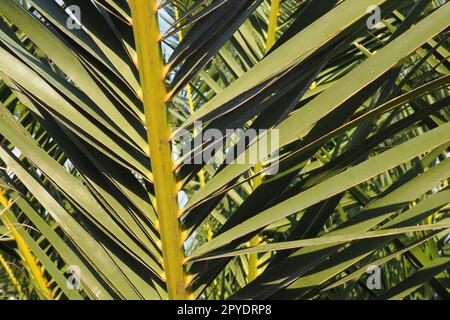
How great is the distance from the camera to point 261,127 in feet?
2.42

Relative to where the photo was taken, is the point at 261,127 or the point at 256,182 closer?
the point at 261,127

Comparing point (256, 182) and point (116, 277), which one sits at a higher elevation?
point (256, 182)

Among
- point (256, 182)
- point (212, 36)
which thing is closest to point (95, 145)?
point (212, 36)

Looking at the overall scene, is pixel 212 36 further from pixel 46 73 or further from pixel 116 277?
pixel 116 277

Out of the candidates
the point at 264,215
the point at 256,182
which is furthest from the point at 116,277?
the point at 256,182

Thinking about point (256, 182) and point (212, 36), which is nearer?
point (212, 36)

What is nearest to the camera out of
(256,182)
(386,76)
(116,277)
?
(386,76)

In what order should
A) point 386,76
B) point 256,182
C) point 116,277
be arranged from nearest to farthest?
point 386,76 → point 116,277 → point 256,182

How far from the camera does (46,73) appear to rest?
759mm

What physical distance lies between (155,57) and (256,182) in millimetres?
635

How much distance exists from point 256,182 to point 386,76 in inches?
26.3
